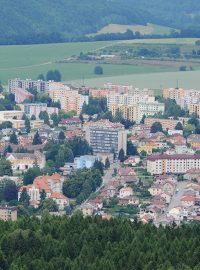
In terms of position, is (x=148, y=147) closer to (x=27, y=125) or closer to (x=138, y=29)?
(x=27, y=125)

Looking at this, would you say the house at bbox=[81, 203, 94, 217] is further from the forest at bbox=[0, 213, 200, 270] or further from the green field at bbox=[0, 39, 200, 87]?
the green field at bbox=[0, 39, 200, 87]

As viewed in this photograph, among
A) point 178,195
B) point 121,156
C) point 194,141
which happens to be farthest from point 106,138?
point 178,195

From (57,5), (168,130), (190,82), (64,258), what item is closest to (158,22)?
(57,5)

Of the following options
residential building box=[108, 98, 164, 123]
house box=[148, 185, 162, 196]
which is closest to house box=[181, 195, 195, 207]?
house box=[148, 185, 162, 196]

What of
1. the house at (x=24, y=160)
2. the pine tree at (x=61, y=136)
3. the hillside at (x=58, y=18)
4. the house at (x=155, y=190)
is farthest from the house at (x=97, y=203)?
the hillside at (x=58, y=18)

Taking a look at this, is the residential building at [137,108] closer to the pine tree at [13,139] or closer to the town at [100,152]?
the town at [100,152]
